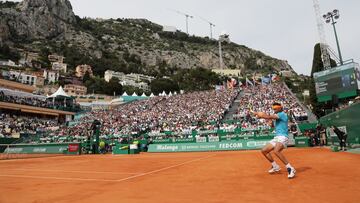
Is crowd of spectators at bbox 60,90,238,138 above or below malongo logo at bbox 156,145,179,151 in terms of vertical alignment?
above

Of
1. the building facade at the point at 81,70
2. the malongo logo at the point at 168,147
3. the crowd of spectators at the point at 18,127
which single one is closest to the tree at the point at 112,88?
the building facade at the point at 81,70

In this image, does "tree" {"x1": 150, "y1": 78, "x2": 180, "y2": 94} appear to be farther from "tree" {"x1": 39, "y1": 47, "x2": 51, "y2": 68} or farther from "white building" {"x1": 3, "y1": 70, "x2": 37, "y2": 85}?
"tree" {"x1": 39, "y1": 47, "x2": 51, "y2": 68}

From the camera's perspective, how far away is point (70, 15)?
17762 centimetres

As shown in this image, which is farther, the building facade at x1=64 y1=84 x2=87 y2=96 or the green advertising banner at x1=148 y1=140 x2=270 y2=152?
the building facade at x1=64 y1=84 x2=87 y2=96

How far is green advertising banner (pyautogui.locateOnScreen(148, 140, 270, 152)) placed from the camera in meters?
25.7

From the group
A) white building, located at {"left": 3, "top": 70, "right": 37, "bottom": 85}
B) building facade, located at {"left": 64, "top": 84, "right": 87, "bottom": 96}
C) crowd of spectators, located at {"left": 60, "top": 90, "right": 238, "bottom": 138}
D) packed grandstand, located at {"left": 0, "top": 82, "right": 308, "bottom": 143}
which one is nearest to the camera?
packed grandstand, located at {"left": 0, "top": 82, "right": 308, "bottom": 143}

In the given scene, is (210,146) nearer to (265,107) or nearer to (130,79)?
(265,107)

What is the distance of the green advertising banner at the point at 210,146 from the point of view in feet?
84.5

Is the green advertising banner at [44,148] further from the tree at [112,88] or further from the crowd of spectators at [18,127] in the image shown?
the tree at [112,88]

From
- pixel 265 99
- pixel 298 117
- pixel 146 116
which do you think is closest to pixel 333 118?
pixel 298 117

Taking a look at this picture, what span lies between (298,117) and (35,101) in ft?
171

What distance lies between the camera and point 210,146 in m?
27.6

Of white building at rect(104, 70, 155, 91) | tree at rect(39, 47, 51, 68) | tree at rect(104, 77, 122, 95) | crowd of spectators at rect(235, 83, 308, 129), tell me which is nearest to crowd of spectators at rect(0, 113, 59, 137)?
crowd of spectators at rect(235, 83, 308, 129)

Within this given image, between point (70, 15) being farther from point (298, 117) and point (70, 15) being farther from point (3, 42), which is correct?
point (298, 117)
